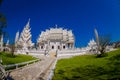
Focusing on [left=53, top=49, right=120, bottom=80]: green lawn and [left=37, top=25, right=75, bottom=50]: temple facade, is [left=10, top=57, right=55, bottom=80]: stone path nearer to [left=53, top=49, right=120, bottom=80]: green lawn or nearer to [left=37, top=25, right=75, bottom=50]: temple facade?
[left=53, top=49, right=120, bottom=80]: green lawn

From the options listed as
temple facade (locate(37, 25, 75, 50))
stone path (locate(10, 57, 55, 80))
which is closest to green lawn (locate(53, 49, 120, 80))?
stone path (locate(10, 57, 55, 80))

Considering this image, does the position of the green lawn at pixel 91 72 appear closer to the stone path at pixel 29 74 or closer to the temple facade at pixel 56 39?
the stone path at pixel 29 74

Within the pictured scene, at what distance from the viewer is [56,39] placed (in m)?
115

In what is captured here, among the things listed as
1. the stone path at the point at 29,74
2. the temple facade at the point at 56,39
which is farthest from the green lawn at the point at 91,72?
the temple facade at the point at 56,39

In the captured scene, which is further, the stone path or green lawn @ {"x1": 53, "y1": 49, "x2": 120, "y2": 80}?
the stone path

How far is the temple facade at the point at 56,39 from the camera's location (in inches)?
4500

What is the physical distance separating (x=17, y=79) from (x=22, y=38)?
10206 cm

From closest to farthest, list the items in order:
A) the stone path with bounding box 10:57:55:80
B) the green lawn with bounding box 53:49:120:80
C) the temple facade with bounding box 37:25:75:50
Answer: the green lawn with bounding box 53:49:120:80 < the stone path with bounding box 10:57:55:80 < the temple facade with bounding box 37:25:75:50

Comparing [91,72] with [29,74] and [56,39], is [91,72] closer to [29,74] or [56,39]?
[29,74]

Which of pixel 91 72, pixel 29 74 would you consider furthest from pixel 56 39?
pixel 91 72

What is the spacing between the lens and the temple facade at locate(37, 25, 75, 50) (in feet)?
375

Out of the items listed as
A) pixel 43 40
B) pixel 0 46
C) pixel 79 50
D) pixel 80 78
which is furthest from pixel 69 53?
pixel 80 78

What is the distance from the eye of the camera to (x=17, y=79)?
2238 cm

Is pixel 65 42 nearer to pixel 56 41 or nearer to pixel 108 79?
pixel 56 41
